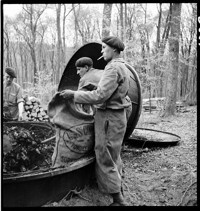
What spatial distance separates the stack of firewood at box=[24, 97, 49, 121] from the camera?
596 centimetres

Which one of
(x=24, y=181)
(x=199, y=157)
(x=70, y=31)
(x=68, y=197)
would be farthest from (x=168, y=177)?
(x=70, y=31)

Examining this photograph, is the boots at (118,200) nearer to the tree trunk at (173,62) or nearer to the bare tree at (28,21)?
the tree trunk at (173,62)

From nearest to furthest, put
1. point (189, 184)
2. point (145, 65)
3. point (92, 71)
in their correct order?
1. point (189, 184)
2. point (92, 71)
3. point (145, 65)

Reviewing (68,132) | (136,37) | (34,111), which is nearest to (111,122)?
(68,132)

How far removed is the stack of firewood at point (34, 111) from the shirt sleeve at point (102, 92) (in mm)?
3504

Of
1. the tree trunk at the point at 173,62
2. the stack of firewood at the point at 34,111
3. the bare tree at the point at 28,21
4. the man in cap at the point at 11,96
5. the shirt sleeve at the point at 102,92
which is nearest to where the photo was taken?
the shirt sleeve at the point at 102,92

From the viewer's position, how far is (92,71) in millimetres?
3598

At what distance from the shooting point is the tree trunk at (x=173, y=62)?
8.16 metres

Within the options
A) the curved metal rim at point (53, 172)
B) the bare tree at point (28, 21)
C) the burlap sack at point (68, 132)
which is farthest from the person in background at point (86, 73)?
the bare tree at point (28, 21)

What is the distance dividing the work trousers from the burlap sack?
0.20m

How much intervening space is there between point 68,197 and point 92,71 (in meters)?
1.79

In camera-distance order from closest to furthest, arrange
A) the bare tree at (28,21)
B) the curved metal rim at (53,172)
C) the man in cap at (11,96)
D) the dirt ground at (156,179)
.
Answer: the curved metal rim at (53,172)
the dirt ground at (156,179)
the man in cap at (11,96)
the bare tree at (28,21)

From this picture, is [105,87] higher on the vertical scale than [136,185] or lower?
higher

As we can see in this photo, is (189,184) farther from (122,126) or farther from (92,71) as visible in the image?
(92,71)
